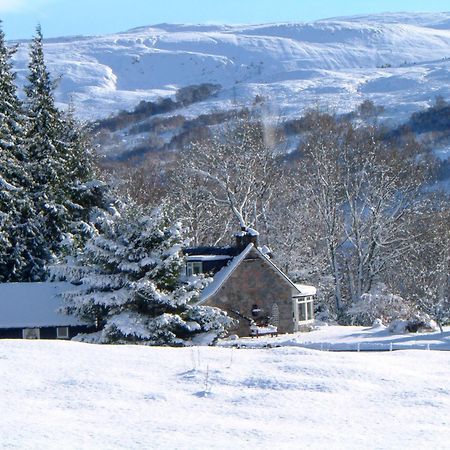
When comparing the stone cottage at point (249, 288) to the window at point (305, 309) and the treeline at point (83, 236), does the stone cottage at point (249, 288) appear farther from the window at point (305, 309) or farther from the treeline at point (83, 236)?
the treeline at point (83, 236)

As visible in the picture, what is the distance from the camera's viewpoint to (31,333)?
3672cm

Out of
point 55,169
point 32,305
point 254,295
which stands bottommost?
point 32,305

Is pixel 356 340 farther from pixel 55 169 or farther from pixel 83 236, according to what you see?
pixel 55 169

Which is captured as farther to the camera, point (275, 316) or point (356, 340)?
point (275, 316)

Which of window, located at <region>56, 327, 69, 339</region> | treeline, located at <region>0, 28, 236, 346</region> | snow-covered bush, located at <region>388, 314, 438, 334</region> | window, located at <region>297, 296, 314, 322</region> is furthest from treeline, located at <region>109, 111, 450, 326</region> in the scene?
window, located at <region>56, 327, 69, 339</region>

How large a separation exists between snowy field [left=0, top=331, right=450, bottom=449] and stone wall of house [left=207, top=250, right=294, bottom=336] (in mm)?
22703

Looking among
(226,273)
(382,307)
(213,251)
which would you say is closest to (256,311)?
(226,273)

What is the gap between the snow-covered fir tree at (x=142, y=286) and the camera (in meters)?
32.3

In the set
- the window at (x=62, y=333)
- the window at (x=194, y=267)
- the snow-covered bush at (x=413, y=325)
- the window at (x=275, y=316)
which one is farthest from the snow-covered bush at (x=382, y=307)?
the window at (x=62, y=333)

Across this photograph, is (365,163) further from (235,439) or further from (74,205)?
(235,439)

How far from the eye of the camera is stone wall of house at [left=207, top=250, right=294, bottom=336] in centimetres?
4120

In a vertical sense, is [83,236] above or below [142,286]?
above

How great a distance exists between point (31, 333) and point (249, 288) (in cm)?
1031

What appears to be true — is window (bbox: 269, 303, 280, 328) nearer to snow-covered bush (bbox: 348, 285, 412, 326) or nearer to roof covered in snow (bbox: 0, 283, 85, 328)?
snow-covered bush (bbox: 348, 285, 412, 326)
